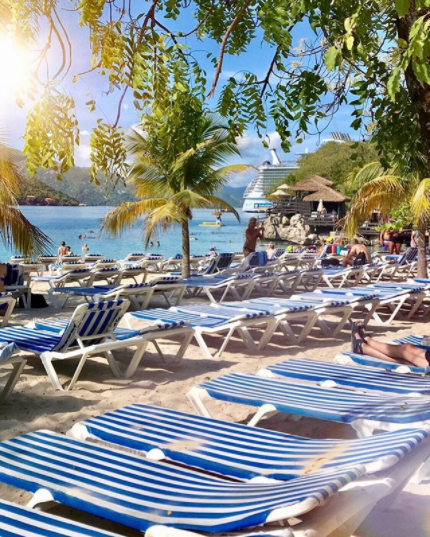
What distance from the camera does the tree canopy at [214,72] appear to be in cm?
266

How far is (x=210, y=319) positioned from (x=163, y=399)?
6.08 feet

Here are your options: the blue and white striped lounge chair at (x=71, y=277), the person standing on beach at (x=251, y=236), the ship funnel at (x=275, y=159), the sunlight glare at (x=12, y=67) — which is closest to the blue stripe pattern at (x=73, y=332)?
the sunlight glare at (x=12, y=67)

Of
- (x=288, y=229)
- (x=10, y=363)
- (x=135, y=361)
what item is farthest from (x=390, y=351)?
(x=288, y=229)

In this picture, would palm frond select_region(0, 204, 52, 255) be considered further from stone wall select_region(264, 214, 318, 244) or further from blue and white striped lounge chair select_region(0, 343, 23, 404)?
stone wall select_region(264, 214, 318, 244)

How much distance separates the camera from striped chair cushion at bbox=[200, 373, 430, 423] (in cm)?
318

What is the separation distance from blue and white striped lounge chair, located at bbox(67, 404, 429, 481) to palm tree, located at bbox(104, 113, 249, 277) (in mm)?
9993

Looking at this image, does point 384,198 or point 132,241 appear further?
point 132,241

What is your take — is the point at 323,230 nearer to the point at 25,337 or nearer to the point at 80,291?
the point at 80,291

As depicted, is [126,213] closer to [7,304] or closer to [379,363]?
[7,304]

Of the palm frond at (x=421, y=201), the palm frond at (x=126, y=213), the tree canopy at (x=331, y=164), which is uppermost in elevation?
the tree canopy at (x=331, y=164)

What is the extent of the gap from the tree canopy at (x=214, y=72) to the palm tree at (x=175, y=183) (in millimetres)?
9279

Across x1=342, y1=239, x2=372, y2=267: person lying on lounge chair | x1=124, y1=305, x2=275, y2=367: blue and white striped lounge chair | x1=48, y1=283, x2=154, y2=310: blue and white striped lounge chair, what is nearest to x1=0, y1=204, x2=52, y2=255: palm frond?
x1=48, y1=283, x2=154, y2=310: blue and white striped lounge chair

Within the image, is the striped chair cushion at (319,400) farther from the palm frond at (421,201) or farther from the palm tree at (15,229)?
the palm frond at (421,201)

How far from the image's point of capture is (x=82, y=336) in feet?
17.6
